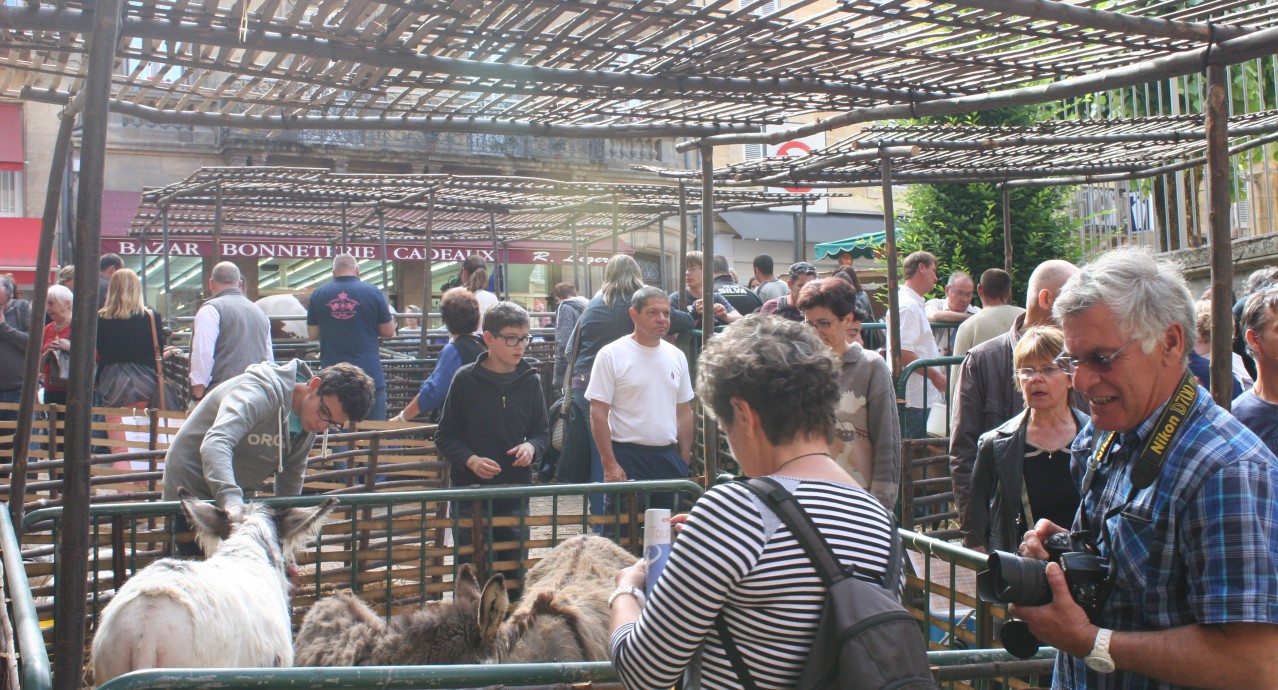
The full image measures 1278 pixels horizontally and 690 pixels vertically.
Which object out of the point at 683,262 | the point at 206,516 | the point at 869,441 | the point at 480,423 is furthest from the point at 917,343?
the point at 206,516

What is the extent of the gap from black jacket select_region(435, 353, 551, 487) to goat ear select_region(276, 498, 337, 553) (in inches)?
52.4

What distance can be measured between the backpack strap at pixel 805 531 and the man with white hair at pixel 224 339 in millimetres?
7237

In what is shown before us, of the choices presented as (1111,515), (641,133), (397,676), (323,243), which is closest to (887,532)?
(1111,515)

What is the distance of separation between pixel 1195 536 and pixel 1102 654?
308mm

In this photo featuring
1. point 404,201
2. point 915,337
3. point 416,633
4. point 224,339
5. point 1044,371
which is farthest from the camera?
point 404,201

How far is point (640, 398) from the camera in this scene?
6.21m

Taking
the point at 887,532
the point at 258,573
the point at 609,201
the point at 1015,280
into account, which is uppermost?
the point at 609,201

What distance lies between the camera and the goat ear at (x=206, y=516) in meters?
4.13

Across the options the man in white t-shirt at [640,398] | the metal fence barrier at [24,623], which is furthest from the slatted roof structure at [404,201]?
the metal fence barrier at [24,623]

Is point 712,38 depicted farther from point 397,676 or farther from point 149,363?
point 149,363

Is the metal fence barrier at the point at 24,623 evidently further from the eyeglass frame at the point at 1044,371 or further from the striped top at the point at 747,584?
the eyeglass frame at the point at 1044,371

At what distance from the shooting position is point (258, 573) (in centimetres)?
404

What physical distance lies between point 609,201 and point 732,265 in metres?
17.2

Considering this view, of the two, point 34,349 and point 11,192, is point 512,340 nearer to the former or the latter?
point 34,349
